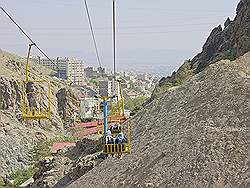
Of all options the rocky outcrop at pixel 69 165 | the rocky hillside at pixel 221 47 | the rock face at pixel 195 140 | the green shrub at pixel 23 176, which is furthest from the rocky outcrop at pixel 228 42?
the green shrub at pixel 23 176

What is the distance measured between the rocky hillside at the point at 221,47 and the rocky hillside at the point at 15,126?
71.2ft

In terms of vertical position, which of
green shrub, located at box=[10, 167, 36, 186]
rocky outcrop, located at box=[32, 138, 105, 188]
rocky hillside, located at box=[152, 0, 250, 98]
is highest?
rocky hillside, located at box=[152, 0, 250, 98]

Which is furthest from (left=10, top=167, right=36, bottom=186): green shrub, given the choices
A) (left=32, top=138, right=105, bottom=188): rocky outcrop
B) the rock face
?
the rock face

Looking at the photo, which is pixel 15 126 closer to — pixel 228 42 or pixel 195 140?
pixel 228 42

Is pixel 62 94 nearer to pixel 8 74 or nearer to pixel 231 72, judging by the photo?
pixel 8 74

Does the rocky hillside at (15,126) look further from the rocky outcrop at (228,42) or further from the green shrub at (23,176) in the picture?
the rocky outcrop at (228,42)

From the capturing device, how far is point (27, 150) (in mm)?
78625

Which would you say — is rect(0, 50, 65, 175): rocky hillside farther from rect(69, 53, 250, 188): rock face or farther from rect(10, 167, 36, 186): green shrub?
rect(69, 53, 250, 188): rock face

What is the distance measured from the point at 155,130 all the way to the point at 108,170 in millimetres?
5527

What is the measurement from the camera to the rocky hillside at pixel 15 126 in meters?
75.9

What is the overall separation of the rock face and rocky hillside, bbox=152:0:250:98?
13495 millimetres

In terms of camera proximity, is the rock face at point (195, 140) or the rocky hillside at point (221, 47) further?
the rocky hillside at point (221, 47)

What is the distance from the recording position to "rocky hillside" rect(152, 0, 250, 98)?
53000mm

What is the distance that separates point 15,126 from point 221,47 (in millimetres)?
44692
